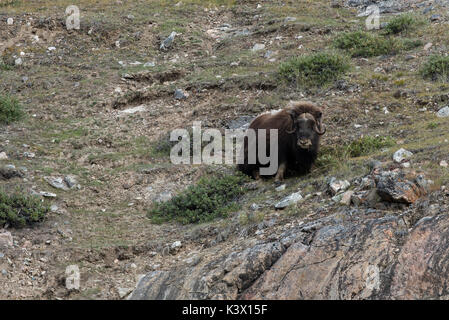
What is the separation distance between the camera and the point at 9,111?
45.5 feet

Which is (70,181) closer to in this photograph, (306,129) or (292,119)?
(292,119)

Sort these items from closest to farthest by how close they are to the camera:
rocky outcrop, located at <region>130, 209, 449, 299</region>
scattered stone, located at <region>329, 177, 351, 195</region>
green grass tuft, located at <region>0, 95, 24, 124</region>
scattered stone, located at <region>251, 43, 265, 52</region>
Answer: rocky outcrop, located at <region>130, 209, 449, 299</region> → scattered stone, located at <region>329, 177, 351, 195</region> → green grass tuft, located at <region>0, 95, 24, 124</region> → scattered stone, located at <region>251, 43, 265, 52</region>

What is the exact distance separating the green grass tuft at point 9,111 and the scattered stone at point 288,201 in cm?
752

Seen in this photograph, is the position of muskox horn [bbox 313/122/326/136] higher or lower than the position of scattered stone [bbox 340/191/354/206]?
higher

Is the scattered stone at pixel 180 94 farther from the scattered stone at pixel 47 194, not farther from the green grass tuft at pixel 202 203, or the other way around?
the scattered stone at pixel 47 194

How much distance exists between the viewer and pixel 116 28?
18469mm

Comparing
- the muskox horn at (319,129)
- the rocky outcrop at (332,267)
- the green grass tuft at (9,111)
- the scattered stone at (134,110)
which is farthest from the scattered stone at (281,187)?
the green grass tuft at (9,111)

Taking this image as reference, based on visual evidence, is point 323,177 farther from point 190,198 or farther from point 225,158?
point 225,158

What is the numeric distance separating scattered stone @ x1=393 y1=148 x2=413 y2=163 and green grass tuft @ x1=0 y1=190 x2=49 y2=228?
5.46 meters

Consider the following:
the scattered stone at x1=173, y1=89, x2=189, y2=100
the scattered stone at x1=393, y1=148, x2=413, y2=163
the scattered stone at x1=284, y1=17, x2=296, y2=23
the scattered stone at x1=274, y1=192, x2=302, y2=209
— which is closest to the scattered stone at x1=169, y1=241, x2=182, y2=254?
the scattered stone at x1=274, y1=192, x2=302, y2=209

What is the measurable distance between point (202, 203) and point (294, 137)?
201 cm

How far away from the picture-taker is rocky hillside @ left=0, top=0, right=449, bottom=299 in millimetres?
6965

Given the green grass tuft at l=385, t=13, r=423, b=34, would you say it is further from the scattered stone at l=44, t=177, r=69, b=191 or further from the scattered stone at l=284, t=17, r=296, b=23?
the scattered stone at l=44, t=177, r=69, b=191

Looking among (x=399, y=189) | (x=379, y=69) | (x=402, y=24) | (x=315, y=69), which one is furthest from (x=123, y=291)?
(x=402, y=24)
